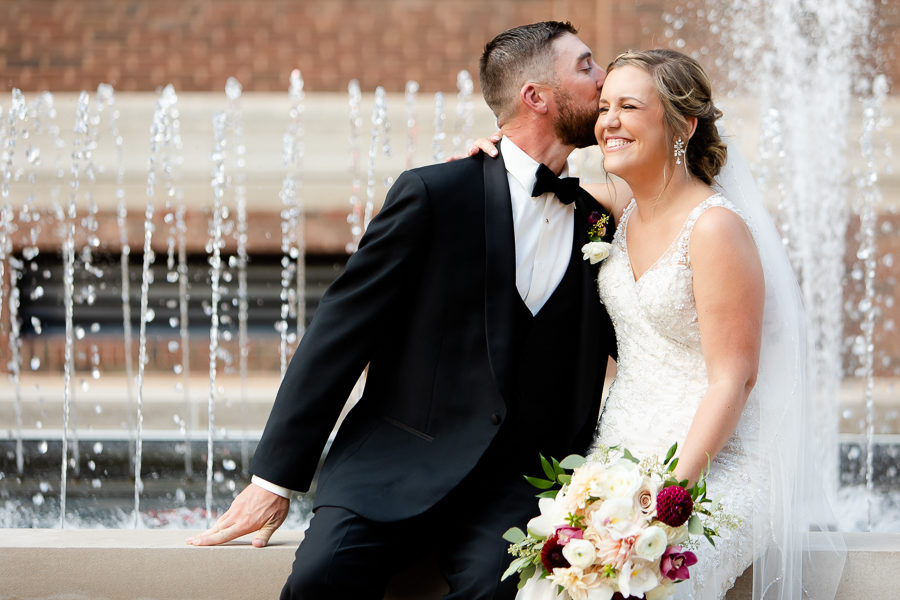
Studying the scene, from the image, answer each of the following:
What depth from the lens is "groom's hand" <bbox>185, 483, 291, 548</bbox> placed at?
284 centimetres

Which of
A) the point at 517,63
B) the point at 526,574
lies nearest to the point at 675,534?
the point at 526,574

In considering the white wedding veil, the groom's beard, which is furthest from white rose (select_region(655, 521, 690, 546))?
the groom's beard

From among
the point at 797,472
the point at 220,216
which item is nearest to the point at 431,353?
the point at 797,472

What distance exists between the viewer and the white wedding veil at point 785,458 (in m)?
2.70

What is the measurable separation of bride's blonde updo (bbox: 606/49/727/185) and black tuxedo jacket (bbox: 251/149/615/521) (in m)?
0.47

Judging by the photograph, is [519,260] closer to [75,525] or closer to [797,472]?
[797,472]

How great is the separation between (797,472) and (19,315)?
7.13 metres

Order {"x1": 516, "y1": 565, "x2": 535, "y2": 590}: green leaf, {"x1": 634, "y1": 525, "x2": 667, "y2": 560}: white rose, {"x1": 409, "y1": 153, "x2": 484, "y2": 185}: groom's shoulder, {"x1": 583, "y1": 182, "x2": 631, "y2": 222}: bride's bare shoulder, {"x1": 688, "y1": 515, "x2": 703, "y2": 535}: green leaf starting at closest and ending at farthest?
{"x1": 634, "y1": 525, "x2": 667, "y2": 560}: white rose < {"x1": 688, "y1": 515, "x2": 703, "y2": 535}: green leaf < {"x1": 516, "y1": 565, "x2": 535, "y2": 590}: green leaf < {"x1": 409, "y1": 153, "x2": 484, "y2": 185}: groom's shoulder < {"x1": 583, "y1": 182, "x2": 631, "y2": 222}: bride's bare shoulder

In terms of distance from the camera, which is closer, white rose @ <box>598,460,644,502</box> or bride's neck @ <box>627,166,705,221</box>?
white rose @ <box>598,460,644,502</box>

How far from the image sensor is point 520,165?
305 centimetres

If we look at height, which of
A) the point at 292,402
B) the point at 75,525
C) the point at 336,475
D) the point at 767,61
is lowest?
the point at 75,525

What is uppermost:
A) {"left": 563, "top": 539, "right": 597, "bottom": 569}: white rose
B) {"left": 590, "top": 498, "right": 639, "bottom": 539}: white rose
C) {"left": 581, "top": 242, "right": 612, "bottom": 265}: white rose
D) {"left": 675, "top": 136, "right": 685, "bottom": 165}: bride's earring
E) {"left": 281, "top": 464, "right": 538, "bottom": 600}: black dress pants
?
{"left": 675, "top": 136, "right": 685, "bottom": 165}: bride's earring

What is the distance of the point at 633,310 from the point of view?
9.63 ft

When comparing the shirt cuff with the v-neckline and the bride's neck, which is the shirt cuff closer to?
the v-neckline
